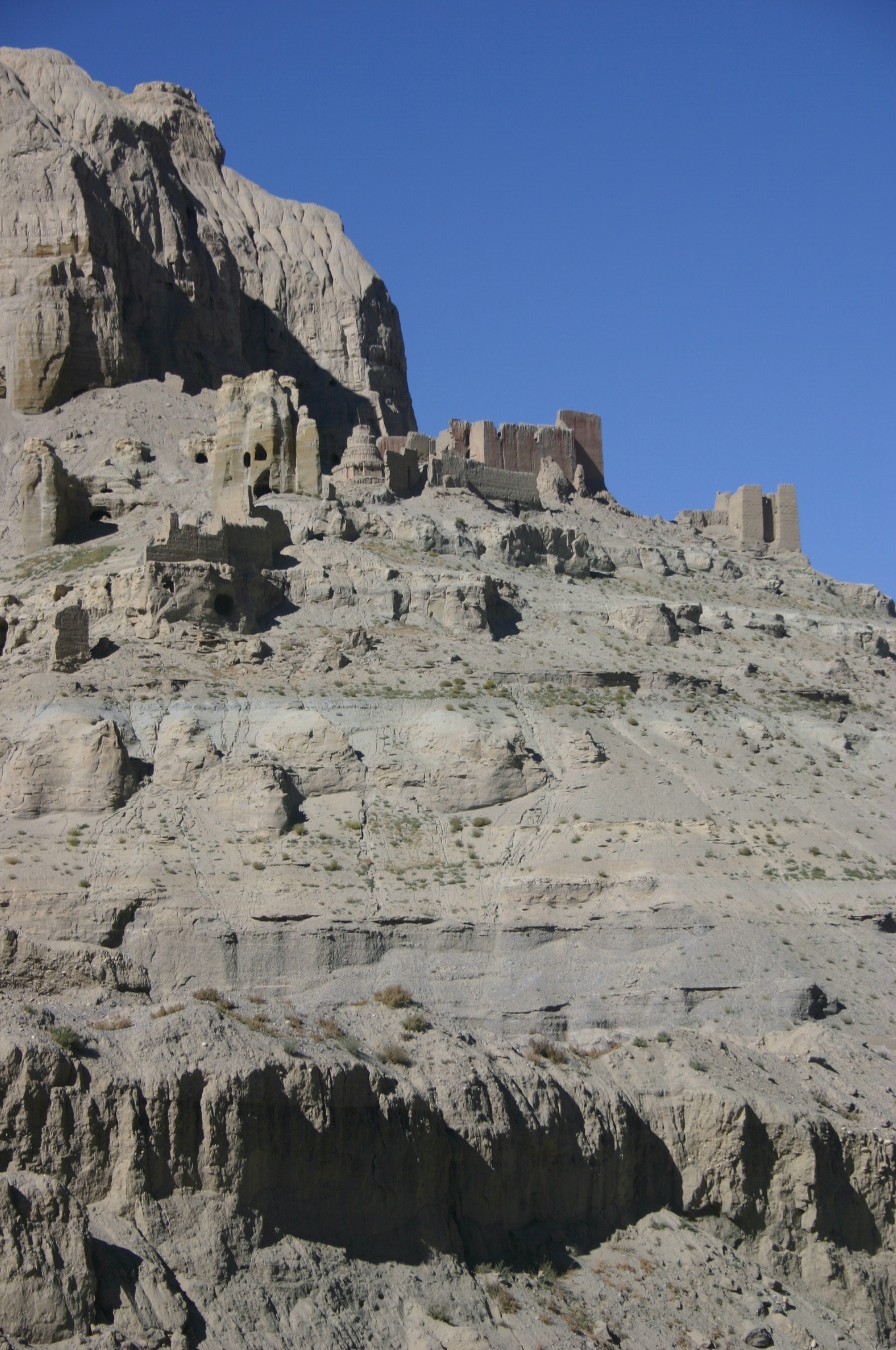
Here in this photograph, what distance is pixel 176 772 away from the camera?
3650 cm

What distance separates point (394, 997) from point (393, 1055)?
205 inches

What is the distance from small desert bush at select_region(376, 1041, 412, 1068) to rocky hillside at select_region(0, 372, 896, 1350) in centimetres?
5

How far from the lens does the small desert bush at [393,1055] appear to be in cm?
2336

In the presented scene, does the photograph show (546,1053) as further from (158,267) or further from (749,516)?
(158,267)

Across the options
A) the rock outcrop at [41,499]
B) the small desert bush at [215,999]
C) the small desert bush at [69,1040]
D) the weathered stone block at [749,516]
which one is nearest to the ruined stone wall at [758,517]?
the weathered stone block at [749,516]

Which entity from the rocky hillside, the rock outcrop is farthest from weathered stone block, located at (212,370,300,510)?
the rock outcrop

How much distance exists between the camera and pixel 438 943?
3266 cm

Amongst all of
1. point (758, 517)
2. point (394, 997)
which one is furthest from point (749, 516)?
point (394, 997)

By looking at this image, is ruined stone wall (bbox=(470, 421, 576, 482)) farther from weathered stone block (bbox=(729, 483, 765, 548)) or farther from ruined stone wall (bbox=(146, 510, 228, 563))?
ruined stone wall (bbox=(146, 510, 228, 563))

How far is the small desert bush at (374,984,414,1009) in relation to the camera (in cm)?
2783

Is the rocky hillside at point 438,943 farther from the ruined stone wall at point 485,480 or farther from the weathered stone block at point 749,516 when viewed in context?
the weathered stone block at point 749,516

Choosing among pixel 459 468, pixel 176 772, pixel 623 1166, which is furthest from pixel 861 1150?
pixel 459 468

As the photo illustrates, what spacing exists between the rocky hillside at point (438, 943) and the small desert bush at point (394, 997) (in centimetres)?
23

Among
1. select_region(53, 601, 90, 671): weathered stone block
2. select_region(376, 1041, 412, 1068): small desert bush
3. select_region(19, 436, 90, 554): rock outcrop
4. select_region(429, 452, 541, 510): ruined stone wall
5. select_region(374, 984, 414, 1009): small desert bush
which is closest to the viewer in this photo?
select_region(376, 1041, 412, 1068): small desert bush
